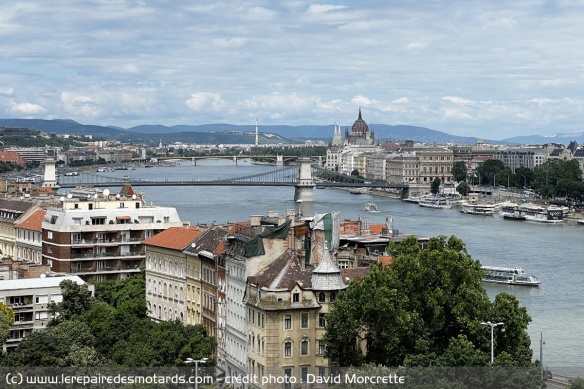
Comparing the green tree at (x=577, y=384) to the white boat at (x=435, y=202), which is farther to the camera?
the white boat at (x=435, y=202)

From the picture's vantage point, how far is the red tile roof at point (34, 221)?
3334 cm

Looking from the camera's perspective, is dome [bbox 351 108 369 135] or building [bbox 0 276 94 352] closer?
building [bbox 0 276 94 352]

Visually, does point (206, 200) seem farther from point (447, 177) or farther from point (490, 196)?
point (447, 177)

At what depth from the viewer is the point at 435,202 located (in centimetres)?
8175

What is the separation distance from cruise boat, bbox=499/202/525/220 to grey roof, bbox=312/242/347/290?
4939cm

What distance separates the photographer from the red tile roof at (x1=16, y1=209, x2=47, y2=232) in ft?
109

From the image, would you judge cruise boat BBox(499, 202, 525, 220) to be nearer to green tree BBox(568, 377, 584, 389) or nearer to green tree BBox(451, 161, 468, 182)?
green tree BBox(451, 161, 468, 182)

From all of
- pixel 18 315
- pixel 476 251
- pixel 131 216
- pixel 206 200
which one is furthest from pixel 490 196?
pixel 18 315

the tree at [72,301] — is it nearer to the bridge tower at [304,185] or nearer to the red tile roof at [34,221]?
the red tile roof at [34,221]

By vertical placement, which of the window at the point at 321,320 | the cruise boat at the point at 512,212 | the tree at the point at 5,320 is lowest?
the cruise boat at the point at 512,212

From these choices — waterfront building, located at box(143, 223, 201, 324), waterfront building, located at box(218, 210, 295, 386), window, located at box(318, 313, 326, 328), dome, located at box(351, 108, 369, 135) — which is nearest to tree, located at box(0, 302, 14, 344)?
waterfront building, located at box(143, 223, 201, 324)

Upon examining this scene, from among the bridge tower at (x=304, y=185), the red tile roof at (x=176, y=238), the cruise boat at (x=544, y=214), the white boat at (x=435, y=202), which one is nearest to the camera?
the red tile roof at (x=176, y=238)

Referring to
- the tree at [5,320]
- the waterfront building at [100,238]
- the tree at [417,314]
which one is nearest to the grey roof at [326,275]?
the tree at [417,314]

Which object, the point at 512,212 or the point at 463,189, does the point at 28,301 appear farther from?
the point at 463,189
